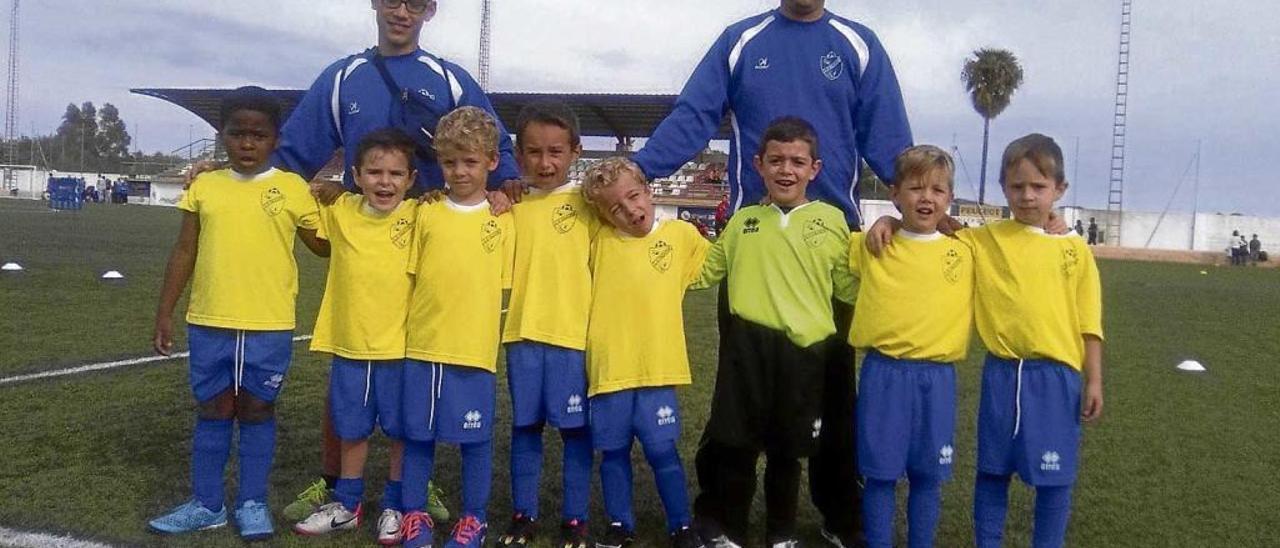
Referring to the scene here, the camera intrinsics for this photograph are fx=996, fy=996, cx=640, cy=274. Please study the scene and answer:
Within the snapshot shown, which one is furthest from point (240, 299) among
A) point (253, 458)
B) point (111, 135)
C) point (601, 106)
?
point (111, 135)

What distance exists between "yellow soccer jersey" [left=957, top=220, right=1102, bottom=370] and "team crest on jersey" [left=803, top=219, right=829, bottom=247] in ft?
1.60

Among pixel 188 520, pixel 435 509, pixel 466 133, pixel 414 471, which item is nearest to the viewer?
pixel 466 133

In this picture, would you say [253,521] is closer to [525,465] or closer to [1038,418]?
[525,465]

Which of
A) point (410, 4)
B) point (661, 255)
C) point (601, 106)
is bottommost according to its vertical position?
point (661, 255)

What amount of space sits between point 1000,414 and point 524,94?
3457cm

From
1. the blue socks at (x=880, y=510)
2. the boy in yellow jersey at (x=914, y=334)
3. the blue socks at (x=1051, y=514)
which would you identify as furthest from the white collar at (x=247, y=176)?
the blue socks at (x=1051, y=514)

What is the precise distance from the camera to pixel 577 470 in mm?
3232

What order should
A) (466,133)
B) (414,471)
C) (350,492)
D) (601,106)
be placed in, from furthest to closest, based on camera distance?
(601,106)
(350,492)
(414,471)
(466,133)

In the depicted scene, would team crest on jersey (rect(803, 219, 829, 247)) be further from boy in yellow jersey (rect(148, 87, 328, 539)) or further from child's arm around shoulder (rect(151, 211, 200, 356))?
child's arm around shoulder (rect(151, 211, 200, 356))

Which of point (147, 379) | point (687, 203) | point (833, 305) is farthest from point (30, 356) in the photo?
point (687, 203)

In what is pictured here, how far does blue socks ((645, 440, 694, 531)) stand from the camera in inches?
125

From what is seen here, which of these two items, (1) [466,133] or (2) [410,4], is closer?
(1) [466,133]

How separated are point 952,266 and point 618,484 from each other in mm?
1247

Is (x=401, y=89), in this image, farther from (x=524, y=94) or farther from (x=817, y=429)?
(x=524, y=94)
